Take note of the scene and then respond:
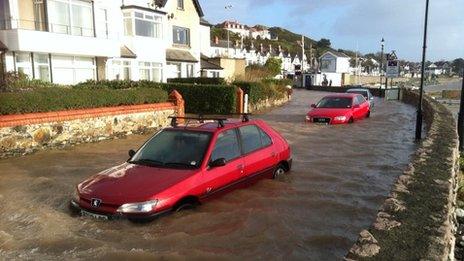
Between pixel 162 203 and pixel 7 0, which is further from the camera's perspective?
pixel 7 0

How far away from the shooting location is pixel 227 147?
7.82 metres

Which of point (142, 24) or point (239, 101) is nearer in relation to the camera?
point (239, 101)

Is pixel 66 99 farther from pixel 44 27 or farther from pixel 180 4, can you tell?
pixel 180 4

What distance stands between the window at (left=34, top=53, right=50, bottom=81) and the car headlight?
68.8 ft

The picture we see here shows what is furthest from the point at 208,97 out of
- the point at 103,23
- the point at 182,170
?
the point at 182,170

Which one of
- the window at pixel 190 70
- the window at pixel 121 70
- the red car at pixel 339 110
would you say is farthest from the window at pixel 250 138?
the window at pixel 190 70

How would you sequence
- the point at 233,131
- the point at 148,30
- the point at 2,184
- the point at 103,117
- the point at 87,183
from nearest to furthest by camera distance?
1. the point at 87,183
2. the point at 233,131
3. the point at 2,184
4. the point at 103,117
5. the point at 148,30

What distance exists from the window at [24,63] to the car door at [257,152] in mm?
18965

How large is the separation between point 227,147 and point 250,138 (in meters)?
0.83

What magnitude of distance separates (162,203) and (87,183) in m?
1.44

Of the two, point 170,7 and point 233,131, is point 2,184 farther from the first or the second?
point 170,7

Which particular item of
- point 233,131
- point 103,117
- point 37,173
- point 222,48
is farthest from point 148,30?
point 222,48

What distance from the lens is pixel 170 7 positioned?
38.1m

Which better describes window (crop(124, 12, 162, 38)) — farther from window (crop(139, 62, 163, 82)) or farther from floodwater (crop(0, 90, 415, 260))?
floodwater (crop(0, 90, 415, 260))
